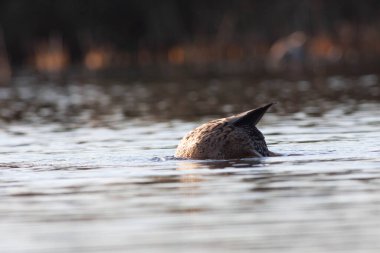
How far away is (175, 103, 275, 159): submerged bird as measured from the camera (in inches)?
500

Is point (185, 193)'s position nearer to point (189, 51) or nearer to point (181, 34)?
point (189, 51)

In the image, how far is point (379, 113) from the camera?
19.0 meters

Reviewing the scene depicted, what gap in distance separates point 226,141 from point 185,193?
9.13 feet

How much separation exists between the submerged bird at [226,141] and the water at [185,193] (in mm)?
255

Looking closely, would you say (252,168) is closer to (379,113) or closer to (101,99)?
(379,113)

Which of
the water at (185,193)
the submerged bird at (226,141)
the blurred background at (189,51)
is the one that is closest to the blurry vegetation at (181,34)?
the blurred background at (189,51)

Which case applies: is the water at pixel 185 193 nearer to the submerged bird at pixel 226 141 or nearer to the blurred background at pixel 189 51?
the submerged bird at pixel 226 141

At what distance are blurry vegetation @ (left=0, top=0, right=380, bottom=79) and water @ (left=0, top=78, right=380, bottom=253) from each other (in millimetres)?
26366

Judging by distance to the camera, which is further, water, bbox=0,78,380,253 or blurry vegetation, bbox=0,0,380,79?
blurry vegetation, bbox=0,0,380,79

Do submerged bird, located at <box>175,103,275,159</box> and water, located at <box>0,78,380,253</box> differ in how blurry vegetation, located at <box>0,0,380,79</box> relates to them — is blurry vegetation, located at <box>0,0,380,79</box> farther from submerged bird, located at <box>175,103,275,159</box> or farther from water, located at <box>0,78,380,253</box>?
submerged bird, located at <box>175,103,275,159</box>

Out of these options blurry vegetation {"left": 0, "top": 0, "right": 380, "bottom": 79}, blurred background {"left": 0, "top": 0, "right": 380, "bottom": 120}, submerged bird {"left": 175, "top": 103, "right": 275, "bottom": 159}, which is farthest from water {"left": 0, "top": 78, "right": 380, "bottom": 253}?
blurry vegetation {"left": 0, "top": 0, "right": 380, "bottom": 79}

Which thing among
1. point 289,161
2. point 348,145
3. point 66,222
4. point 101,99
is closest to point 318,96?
point 101,99

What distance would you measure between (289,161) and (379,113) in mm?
6956

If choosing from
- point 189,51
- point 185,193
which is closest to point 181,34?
point 189,51
